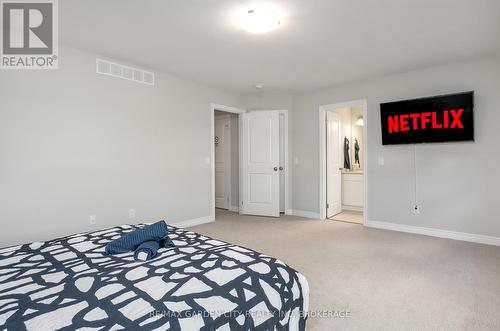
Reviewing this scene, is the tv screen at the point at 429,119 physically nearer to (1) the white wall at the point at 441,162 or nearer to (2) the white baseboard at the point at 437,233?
(1) the white wall at the point at 441,162

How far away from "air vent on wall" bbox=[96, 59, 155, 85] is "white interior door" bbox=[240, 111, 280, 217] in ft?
6.80

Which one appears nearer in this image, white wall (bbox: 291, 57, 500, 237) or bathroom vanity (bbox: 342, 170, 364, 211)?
white wall (bbox: 291, 57, 500, 237)

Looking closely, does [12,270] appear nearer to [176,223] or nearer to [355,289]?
[355,289]

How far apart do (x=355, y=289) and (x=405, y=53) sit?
285cm

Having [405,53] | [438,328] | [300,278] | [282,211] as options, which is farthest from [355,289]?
[282,211]

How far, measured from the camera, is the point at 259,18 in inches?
97.7

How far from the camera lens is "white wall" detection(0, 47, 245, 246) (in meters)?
2.79

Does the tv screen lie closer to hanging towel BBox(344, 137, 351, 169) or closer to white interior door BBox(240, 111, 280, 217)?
hanging towel BBox(344, 137, 351, 169)

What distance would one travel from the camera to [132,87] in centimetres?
370

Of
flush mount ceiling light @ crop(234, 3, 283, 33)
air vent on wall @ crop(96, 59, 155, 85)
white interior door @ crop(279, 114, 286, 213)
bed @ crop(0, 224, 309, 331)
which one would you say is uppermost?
flush mount ceiling light @ crop(234, 3, 283, 33)

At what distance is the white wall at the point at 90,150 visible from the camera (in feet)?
9.16

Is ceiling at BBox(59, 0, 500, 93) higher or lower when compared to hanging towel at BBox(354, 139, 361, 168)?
higher

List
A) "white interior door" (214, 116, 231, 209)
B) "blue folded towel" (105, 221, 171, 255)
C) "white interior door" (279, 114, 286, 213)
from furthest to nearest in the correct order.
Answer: "white interior door" (214, 116, 231, 209) < "white interior door" (279, 114, 286, 213) < "blue folded towel" (105, 221, 171, 255)

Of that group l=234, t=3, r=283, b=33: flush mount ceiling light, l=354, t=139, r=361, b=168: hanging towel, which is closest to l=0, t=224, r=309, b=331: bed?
l=234, t=3, r=283, b=33: flush mount ceiling light
